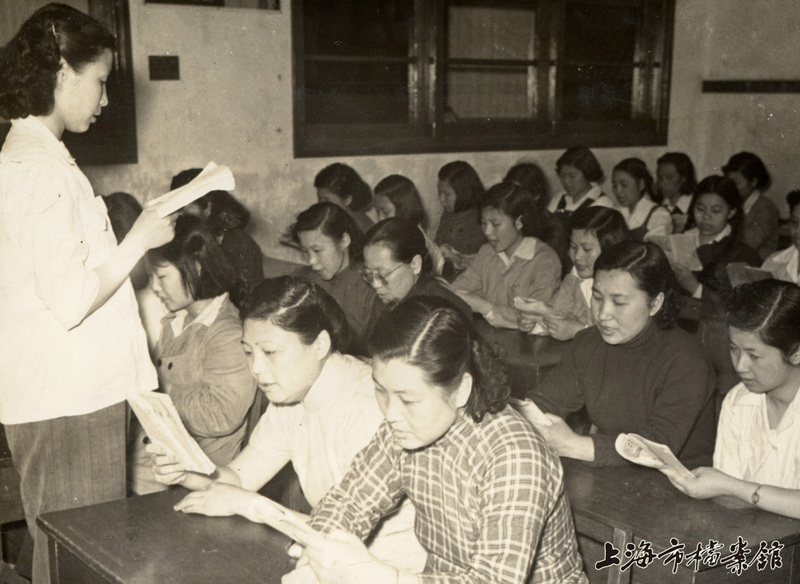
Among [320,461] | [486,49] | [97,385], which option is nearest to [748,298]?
[320,461]

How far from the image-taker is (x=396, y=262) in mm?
3180

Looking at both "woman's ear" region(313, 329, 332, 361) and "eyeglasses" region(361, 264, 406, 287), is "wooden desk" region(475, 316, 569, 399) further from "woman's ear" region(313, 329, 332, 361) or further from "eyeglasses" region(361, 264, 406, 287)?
"woman's ear" region(313, 329, 332, 361)

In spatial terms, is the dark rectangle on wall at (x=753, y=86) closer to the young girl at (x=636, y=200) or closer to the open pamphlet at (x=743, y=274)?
the young girl at (x=636, y=200)

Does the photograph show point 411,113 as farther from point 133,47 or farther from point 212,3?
point 133,47

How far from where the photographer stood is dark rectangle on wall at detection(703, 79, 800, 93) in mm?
6172

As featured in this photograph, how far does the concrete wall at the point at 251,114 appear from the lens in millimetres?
4508

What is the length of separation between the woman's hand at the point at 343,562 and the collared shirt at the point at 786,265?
308 cm

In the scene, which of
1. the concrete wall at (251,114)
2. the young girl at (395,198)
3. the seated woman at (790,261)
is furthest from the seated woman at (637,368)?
the concrete wall at (251,114)

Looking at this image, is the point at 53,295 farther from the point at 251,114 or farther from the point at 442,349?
the point at 251,114

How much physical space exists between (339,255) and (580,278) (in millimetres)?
984

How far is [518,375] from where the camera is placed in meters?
3.01

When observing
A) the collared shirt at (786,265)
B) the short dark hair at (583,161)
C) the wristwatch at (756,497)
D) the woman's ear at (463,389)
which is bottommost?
the wristwatch at (756,497)

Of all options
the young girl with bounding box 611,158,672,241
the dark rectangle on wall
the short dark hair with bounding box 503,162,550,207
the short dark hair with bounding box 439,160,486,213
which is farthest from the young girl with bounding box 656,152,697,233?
the short dark hair with bounding box 439,160,486,213

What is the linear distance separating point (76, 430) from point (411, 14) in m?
4.05
